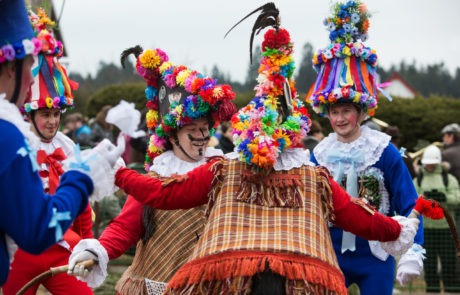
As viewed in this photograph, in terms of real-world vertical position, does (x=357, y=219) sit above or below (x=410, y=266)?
above

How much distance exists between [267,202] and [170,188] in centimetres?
55

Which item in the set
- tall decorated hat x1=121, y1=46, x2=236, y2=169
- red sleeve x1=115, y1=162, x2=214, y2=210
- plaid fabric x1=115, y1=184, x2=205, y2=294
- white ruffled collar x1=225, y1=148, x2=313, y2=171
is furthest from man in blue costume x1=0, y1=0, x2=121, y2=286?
tall decorated hat x1=121, y1=46, x2=236, y2=169

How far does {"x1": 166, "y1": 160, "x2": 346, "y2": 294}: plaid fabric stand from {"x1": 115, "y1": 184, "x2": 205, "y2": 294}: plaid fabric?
839 mm

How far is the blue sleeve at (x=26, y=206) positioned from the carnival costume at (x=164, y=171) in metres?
1.50

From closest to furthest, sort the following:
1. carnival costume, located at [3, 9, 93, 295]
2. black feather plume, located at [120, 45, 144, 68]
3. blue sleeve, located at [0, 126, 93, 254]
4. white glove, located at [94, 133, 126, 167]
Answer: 1. blue sleeve, located at [0, 126, 93, 254]
2. white glove, located at [94, 133, 126, 167]
3. carnival costume, located at [3, 9, 93, 295]
4. black feather plume, located at [120, 45, 144, 68]

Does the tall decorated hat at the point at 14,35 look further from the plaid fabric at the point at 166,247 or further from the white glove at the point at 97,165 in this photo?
the plaid fabric at the point at 166,247

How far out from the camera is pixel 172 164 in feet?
17.5

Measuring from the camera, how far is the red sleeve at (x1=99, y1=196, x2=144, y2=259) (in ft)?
15.8

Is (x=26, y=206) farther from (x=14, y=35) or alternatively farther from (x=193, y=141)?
(x=193, y=141)

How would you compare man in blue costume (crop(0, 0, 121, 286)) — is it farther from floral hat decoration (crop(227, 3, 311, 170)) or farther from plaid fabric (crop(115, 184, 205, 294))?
plaid fabric (crop(115, 184, 205, 294))

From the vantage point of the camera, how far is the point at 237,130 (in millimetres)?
4332


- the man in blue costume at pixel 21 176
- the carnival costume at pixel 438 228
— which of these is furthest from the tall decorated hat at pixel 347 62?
the carnival costume at pixel 438 228

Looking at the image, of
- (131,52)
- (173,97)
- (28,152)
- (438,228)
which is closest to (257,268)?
(28,152)

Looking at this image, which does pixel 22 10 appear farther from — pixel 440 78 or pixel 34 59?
pixel 440 78
